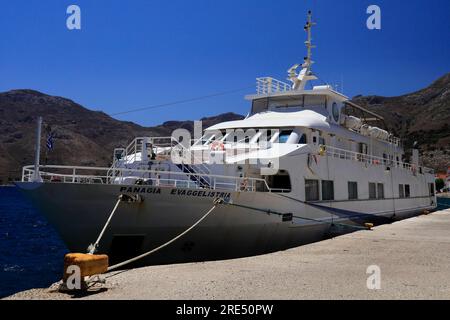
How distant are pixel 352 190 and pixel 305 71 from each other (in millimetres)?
7782

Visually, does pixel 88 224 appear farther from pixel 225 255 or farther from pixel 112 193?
pixel 225 255

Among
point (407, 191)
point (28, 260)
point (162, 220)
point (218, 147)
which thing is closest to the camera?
point (162, 220)

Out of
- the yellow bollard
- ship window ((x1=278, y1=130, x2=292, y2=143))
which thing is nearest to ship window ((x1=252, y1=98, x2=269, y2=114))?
ship window ((x1=278, y1=130, x2=292, y2=143))

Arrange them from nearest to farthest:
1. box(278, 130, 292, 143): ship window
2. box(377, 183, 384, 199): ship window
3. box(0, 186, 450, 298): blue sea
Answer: box(0, 186, 450, 298): blue sea, box(278, 130, 292, 143): ship window, box(377, 183, 384, 199): ship window

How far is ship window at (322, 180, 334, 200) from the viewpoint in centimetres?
1873

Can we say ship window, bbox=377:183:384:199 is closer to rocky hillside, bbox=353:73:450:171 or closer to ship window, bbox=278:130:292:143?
ship window, bbox=278:130:292:143

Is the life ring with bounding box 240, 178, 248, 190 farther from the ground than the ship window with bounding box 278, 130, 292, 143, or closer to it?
closer to it

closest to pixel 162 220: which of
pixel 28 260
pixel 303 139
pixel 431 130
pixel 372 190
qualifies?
pixel 303 139

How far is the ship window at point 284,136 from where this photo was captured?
712 inches

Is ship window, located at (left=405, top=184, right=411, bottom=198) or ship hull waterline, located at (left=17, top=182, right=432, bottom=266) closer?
ship hull waterline, located at (left=17, top=182, right=432, bottom=266)

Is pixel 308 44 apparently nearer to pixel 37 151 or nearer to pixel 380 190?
pixel 380 190

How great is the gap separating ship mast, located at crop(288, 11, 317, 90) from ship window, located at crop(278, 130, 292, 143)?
715cm

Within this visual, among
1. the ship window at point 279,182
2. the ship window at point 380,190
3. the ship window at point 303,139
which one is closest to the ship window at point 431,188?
the ship window at point 380,190

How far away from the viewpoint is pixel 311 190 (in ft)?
58.4
